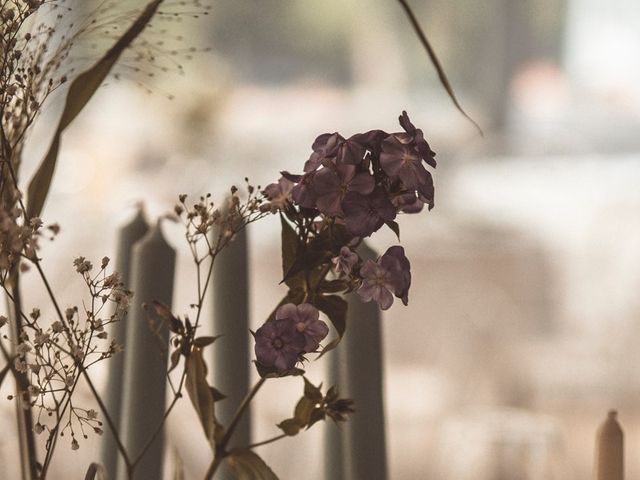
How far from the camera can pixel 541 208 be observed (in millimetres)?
3562

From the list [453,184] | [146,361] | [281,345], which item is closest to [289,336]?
[281,345]

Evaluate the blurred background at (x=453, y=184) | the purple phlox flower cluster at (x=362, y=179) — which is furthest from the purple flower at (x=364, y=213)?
the blurred background at (x=453, y=184)

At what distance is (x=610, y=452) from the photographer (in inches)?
18.8

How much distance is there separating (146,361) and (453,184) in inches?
130

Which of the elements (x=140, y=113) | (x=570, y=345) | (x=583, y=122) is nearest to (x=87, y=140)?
(x=140, y=113)

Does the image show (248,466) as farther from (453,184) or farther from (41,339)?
(453,184)

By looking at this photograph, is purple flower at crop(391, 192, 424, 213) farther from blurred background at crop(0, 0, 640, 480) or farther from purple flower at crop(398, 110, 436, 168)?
blurred background at crop(0, 0, 640, 480)

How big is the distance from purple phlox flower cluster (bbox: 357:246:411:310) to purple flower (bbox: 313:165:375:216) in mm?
26

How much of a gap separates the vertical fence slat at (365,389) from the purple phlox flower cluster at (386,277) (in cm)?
8

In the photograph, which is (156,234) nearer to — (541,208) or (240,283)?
(240,283)

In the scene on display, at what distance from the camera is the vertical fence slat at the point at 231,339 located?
0.48m

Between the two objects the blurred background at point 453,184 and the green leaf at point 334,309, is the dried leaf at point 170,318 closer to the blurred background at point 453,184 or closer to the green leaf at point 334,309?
the green leaf at point 334,309

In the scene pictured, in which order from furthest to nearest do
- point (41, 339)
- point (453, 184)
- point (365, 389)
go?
point (453, 184) < point (365, 389) < point (41, 339)

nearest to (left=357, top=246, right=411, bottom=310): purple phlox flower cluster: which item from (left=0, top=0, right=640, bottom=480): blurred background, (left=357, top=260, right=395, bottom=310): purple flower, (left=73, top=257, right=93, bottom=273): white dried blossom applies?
(left=357, top=260, right=395, bottom=310): purple flower
